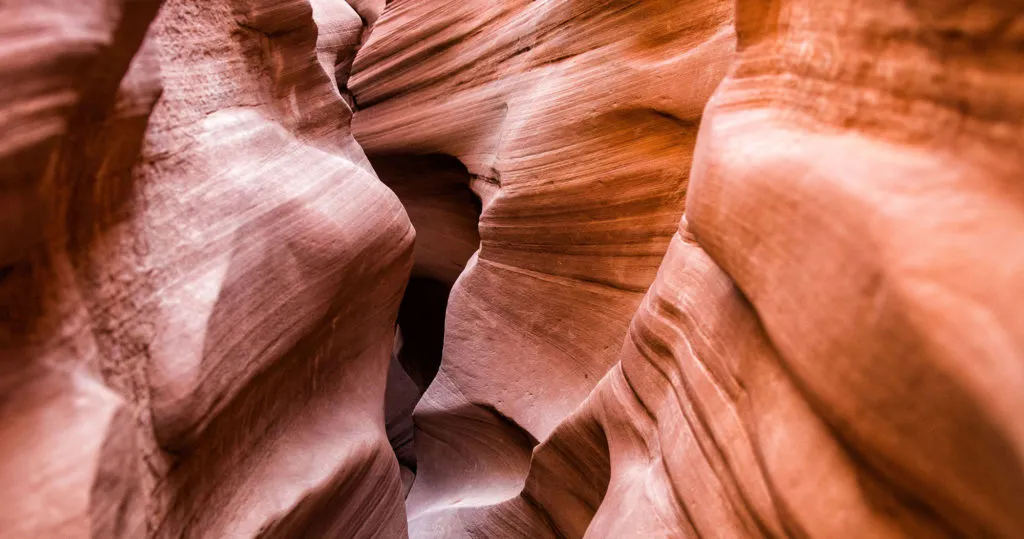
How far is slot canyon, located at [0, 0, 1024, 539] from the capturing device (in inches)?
25.9

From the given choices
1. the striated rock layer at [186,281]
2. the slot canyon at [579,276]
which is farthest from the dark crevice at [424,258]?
the striated rock layer at [186,281]

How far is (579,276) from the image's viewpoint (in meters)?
2.63

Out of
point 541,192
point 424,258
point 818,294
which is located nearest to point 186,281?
point 818,294

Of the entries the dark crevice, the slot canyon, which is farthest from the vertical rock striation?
the dark crevice

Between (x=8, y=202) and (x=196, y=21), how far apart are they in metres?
0.88

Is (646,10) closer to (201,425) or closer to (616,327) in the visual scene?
(616,327)

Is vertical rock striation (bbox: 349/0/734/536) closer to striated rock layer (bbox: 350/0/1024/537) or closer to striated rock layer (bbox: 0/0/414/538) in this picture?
striated rock layer (bbox: 350/0/1024/537)

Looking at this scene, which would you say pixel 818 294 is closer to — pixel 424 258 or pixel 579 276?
pixel 579 276

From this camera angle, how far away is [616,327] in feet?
8.07

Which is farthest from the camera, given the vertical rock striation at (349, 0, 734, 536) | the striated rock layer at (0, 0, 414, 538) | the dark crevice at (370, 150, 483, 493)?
the dark crevice at (370, 150, 483, 493)

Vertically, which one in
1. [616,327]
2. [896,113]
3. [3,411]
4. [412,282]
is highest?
[896,113]

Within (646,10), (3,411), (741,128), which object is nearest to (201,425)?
(3,411)

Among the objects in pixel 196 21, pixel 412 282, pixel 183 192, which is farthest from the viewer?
pixel 412 282

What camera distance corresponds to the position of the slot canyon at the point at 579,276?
2.15 feet
